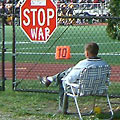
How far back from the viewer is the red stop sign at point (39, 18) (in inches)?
390

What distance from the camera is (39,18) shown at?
32.7ft

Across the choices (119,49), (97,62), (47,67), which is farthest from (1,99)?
Answer: (119,49)

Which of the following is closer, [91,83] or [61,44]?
[91,83]

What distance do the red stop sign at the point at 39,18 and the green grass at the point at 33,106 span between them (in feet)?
3.66

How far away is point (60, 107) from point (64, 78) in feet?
2.62

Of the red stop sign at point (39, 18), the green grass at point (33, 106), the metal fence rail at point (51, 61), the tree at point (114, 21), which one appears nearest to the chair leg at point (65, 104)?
the green grass at point (33, 106)

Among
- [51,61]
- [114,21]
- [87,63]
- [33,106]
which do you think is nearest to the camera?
[87,63]

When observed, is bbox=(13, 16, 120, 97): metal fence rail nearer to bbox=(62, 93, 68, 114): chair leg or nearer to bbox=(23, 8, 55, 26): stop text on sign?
bbox=(23, 8, 55, 26): stop text on sign

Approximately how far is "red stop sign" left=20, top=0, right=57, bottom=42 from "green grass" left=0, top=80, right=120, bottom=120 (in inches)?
43.9

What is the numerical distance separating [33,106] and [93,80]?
1.91 m

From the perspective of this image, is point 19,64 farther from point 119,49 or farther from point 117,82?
point 119,49

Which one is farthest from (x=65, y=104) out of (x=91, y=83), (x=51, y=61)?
(x=51, y=61)

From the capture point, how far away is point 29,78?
12.7 meters

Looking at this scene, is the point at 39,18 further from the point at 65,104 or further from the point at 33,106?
the point at 65,104
